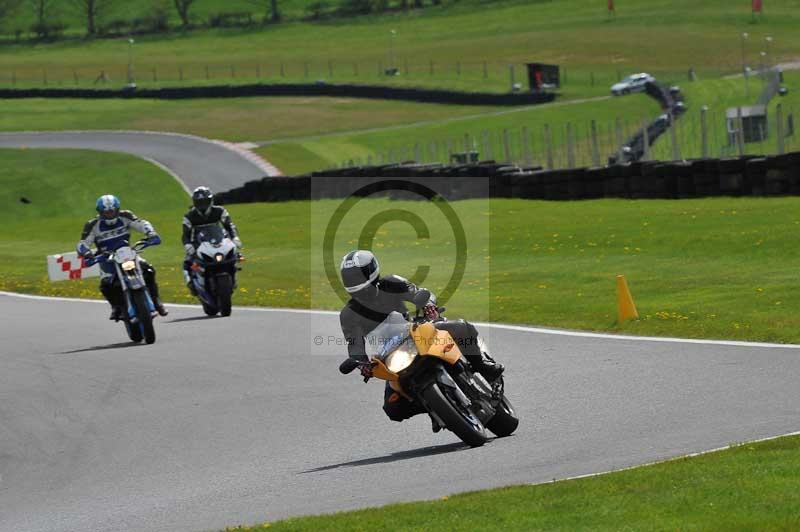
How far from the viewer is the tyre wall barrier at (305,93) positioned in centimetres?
7894

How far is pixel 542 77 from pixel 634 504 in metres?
75.6

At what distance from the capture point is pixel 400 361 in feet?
34.0

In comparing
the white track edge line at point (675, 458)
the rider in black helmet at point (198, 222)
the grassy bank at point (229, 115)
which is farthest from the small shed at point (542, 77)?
the white track edge line at point (675, 458)

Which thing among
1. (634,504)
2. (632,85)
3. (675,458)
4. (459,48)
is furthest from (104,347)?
(459,48)

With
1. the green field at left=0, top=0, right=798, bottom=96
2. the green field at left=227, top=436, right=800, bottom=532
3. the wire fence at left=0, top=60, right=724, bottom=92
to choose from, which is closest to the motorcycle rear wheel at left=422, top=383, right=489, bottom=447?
the green field at left=227, top=436, right=800, bottom=532

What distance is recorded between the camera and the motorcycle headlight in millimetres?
A: 10344

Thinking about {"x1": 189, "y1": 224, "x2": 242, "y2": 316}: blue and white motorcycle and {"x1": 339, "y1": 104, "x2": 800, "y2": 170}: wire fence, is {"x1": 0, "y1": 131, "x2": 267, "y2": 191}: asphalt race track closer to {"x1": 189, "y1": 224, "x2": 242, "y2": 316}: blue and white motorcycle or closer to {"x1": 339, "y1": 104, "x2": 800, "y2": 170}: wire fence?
{"x1": 339, "y1": 104, "x2": 800, "y2": 170}: wire fence

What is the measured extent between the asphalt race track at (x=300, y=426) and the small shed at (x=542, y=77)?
65.6m

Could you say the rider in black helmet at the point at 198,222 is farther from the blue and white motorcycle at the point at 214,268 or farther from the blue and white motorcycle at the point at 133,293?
the blue and white motorcycle at the point at 133,293

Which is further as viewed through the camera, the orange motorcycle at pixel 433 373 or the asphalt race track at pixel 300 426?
the orange motorcycle at pixel 433 373

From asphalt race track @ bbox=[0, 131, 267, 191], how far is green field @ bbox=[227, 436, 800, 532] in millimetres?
48358

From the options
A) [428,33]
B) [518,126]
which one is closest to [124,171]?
[518,126]

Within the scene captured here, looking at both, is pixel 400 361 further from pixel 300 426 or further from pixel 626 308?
pixel 626 308

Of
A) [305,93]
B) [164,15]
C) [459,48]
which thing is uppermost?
[164,15]
